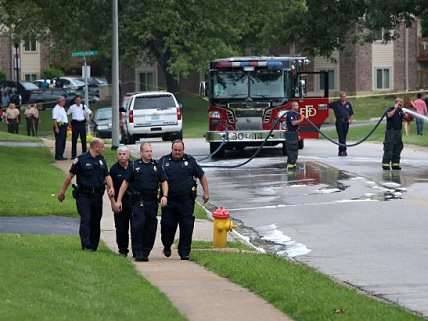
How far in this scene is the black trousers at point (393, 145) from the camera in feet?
85.0

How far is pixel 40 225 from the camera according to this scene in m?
17.8

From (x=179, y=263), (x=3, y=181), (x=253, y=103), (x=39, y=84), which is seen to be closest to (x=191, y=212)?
(x=179, y=263)

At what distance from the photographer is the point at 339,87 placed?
72.2m

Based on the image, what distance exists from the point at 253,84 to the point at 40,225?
593 inches

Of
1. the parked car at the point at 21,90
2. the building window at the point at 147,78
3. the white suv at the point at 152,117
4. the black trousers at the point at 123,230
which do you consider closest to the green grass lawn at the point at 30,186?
the black trousers at the point at 123,230

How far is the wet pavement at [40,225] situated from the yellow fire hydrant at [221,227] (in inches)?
104

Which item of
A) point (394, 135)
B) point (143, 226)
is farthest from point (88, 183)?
point (394, 135)

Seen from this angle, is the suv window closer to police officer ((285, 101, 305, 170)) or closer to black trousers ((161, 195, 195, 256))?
police officer ((285, 101, 305, 170))

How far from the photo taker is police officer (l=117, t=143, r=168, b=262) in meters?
14.2

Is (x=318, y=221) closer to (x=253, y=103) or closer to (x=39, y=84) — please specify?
(x=253, y=103)

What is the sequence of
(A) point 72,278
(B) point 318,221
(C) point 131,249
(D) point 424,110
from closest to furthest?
(A) point 72,278 < (C) point 131,249 < (B) point 318,221 < (D) point 424,110

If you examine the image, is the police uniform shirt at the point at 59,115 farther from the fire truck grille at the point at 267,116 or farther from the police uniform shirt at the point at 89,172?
the police uniform shirt at the point at 89,172

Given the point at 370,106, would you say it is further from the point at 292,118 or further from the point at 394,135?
the point at 394,135

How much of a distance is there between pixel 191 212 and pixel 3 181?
29.3 feet
